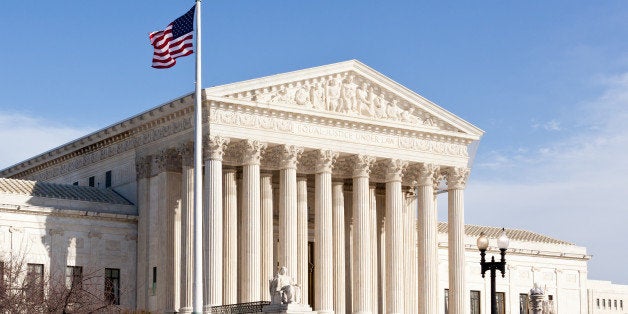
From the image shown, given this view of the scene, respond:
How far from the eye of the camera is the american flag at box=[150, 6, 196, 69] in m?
47.9

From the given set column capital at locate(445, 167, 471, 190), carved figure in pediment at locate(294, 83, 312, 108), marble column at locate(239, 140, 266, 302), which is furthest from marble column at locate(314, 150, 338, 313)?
column capital at locate(445, 167, 471, 190)

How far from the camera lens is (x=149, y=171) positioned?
253 feet

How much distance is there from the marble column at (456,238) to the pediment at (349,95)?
130 inches

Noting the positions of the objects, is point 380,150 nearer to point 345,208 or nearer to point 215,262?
point 345,208

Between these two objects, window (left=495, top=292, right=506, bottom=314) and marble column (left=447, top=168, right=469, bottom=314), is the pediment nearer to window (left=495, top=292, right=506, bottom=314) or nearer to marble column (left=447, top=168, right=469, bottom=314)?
marble column (left=447, top=168, right=469, bottom=314)

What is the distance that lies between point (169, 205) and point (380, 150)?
46.1 ft

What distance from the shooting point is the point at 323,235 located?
75.6 m

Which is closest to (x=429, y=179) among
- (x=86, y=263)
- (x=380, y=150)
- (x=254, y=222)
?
(x=380, y=150)

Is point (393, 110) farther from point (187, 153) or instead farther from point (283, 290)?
point (283, 290)

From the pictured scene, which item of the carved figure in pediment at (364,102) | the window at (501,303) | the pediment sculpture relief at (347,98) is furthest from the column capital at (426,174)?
the window at (501,303)

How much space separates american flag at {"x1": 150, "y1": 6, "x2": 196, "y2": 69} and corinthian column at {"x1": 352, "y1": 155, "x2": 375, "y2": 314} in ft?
99.2

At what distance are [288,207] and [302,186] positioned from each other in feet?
14.3

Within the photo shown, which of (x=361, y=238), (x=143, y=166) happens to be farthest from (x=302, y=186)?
(x=143, y=166)

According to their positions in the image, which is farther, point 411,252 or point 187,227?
point 411,252
